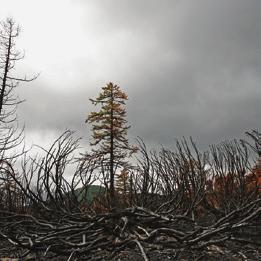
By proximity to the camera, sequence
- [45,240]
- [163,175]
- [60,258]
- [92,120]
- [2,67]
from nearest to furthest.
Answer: [45,240] → [60,258] → [163,175] → [2,67] → [92,120]

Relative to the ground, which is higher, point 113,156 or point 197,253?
point 113,156

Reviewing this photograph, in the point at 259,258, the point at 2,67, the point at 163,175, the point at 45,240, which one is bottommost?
the point at 259,258

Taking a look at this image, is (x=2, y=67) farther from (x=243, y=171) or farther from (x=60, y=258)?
(x=60, y=258)

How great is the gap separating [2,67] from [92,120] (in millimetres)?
11341

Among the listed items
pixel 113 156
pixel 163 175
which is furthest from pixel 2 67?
pixel 163 175

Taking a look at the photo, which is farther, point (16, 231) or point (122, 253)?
point (16, 231)

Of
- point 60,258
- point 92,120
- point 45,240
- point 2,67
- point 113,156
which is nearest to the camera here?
point 45,240

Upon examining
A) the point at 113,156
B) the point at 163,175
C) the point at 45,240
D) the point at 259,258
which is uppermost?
the point at 113,156

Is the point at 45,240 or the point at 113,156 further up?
the point at 113,156

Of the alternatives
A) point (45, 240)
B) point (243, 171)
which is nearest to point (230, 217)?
point (45, 240)

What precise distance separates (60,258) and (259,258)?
1931mm

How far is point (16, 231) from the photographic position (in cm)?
393

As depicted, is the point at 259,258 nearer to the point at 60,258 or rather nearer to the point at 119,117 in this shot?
the point at 60,258

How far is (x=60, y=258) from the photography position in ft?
10.4
